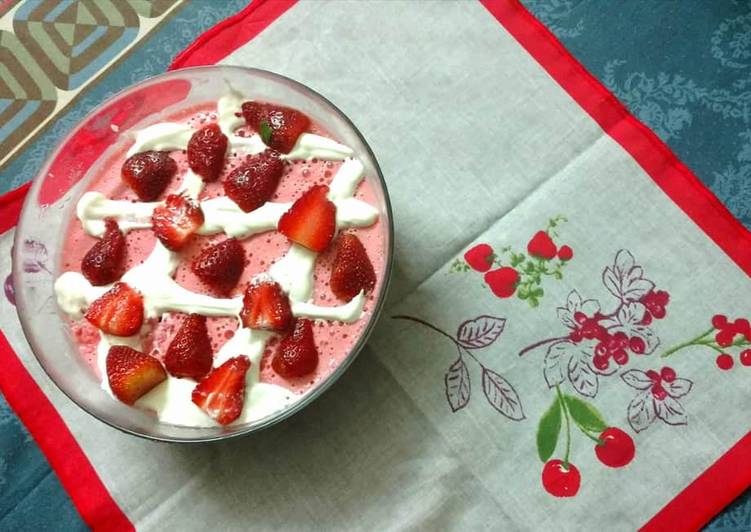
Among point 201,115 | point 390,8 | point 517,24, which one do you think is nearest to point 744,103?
point 517,24

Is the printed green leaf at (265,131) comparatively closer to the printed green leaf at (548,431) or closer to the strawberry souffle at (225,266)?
the strawberry souffle at (225,266)

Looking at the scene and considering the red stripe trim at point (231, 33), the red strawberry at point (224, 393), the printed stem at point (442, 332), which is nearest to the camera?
the red strawberry at point (224, 393)

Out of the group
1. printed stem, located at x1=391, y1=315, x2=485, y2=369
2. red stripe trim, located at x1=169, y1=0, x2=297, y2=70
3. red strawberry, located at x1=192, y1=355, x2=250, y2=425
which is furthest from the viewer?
red stripe trim, located at x1=169, y1=0, x2=297, y2=70

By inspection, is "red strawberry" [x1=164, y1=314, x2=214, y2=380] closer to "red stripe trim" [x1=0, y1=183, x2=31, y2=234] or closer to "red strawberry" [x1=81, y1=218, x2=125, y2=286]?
"red strawberry" [x1=81, y1=218, x2=125, y2=286]

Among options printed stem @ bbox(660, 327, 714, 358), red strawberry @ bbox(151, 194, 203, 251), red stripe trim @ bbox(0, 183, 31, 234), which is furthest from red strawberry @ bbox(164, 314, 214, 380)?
printed stem @ bbox(660, 327, 714, 358)

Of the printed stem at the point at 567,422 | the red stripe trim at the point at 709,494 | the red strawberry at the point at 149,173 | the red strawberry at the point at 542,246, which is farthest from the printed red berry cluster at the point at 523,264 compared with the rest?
the red strawberry at the point at 149,173

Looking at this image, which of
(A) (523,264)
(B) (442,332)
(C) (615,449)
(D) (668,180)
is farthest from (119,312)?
(D) (668,180)
